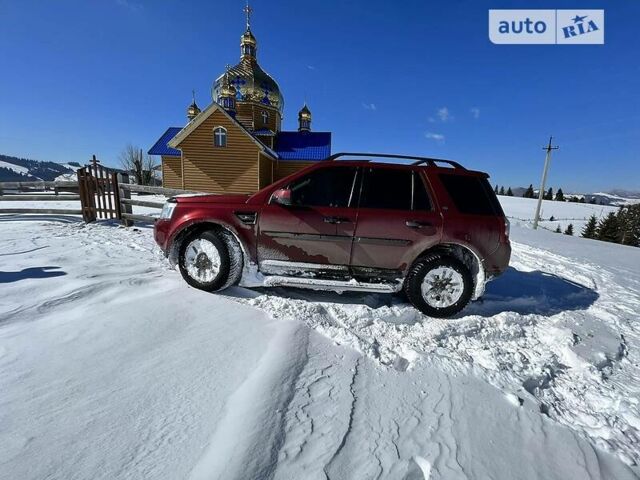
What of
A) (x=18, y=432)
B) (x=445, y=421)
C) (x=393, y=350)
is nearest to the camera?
(x=18, y=432)

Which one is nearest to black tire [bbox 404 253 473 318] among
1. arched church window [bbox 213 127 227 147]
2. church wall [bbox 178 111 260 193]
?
church wall [bbox 178 111 260 193]

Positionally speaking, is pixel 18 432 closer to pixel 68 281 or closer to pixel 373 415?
pixel 373 415

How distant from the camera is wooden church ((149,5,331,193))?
840 inches

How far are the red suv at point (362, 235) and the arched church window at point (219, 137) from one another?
64.3 ft

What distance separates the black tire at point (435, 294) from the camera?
3490 millimetres

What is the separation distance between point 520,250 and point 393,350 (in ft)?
24.0

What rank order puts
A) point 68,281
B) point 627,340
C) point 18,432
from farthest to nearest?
point 68,281
point 627,340
point 18,432

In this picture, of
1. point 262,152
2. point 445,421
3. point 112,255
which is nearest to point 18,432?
point 445,421

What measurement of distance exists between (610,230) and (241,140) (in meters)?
57.0

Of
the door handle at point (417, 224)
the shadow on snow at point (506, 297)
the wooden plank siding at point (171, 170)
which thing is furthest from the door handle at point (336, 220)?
the wooden plank siding at point (171, 170)

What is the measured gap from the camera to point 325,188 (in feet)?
12.2

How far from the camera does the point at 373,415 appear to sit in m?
1.90

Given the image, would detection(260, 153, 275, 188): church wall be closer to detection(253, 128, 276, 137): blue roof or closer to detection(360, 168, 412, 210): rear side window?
detection(253, 128, 276, 137): blue roof

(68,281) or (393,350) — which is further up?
(68,281)
